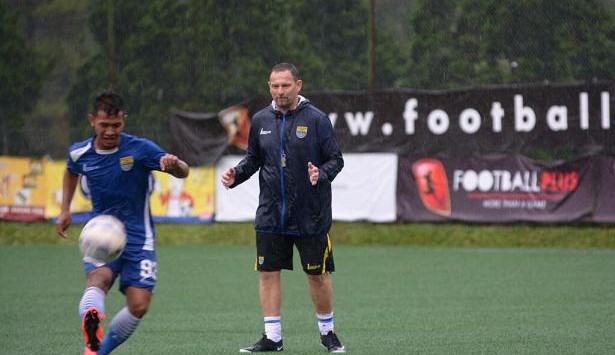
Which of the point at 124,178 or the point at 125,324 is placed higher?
the point at 124,178

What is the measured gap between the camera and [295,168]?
349 inches

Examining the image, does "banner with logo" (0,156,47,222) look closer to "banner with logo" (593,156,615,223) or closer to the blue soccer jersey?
"banner with logo" (593,156,615,223)

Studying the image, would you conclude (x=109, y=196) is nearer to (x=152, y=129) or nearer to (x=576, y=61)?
(x=576, y=61)

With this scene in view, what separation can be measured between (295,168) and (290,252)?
62 centimetres

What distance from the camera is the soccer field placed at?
9.34 meters

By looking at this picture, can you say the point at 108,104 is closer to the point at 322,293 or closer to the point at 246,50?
the point at 322,293

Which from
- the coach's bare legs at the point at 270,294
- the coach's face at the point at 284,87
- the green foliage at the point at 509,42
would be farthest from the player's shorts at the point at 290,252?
the green foliage at the point at 509,42

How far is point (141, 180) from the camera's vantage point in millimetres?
7797

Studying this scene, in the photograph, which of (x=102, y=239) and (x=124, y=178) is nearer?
(x=102, y=239)

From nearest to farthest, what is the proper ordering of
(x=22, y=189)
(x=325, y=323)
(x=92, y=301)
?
1. (x=92, y=301)
2. (x=325, y=323)
3. (x=22, y=189)

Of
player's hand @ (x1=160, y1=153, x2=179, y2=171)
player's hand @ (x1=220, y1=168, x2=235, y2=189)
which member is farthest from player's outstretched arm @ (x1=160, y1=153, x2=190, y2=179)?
player's hand @ (x1=220, y1=168, x2=235, y2=189)

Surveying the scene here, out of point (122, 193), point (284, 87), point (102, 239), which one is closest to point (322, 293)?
point (284, 87)

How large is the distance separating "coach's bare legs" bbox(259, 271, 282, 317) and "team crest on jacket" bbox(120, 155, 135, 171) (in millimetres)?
1636

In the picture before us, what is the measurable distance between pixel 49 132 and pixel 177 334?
47.8 ft
